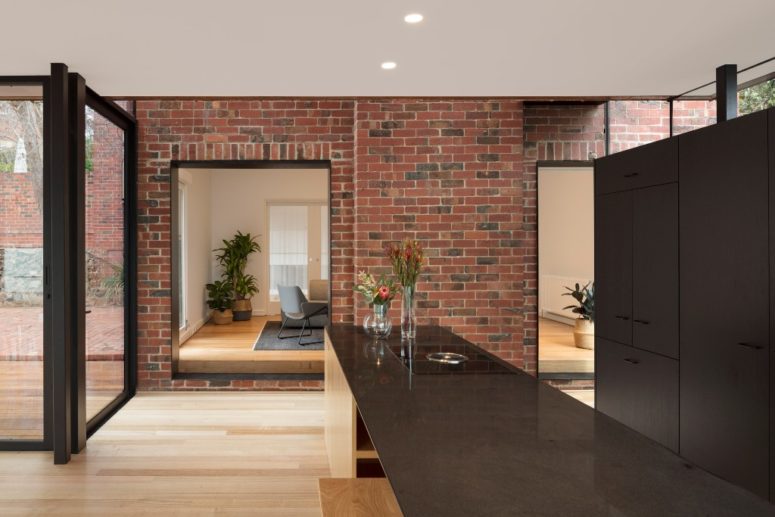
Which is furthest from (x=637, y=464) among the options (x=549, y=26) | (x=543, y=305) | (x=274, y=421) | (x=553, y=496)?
(x=543, y=305)

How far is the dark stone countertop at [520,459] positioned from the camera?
4.05 ft

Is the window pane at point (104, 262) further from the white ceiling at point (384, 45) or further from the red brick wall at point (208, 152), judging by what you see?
the white ceiling at point (384, 45)

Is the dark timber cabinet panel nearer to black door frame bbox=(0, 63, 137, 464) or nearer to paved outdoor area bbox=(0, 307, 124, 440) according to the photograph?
black door frame bbox=(0, 63, 137, 464)

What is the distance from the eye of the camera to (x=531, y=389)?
88.0 inches

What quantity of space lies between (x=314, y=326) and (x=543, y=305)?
3338 millimetres

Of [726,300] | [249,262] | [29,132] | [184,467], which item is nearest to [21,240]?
[29,132]

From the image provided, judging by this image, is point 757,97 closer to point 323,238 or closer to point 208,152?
point 208,152

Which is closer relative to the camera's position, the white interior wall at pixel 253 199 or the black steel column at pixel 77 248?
the black steel column at pixel 77 248

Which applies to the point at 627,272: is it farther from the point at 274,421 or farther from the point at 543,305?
the point at 543,305

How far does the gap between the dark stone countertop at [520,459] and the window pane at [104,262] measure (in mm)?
2934

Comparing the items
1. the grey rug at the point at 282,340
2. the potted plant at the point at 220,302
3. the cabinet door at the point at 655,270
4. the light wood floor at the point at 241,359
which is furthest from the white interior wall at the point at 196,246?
the cabinet door at the point at 655,270

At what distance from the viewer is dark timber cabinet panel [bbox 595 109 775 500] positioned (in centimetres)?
270

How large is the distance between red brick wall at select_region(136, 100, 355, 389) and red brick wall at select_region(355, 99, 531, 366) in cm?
30

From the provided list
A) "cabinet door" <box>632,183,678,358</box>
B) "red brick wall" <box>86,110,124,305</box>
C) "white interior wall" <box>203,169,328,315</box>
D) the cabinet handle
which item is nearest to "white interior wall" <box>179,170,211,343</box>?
"white interior wall" <box>203,169,328,315</box>
